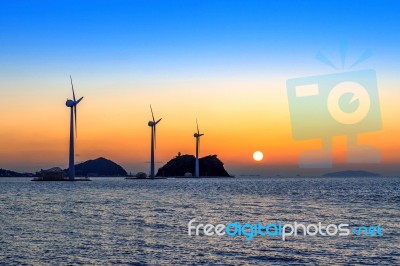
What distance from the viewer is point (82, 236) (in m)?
52.7

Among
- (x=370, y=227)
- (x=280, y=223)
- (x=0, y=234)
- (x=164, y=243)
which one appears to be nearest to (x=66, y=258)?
(x=164, y=243)

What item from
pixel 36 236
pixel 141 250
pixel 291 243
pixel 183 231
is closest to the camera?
pixel 141 250

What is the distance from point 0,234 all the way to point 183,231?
19.2m

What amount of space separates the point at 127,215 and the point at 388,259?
44.8 m

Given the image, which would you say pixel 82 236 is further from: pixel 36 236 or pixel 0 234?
pixel 0 234

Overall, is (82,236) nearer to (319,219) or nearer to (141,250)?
(141,250)

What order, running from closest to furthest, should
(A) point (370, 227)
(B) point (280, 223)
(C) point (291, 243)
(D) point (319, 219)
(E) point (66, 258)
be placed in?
1. (E) point (66, 258)
2. (C) point (291, 243)
3. (A) point (370, 227)
4. (B) point (280, 223)
5. (D) point (319, 219)

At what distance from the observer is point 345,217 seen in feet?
250

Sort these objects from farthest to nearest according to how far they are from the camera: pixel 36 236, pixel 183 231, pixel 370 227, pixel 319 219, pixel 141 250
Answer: pixel 319 219
pixel 370 227
pixel 183 231
pixel 36 236
pixel 141 250

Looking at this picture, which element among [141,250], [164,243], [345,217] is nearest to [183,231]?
[164,243]

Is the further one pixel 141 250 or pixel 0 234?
pixel 0 234
